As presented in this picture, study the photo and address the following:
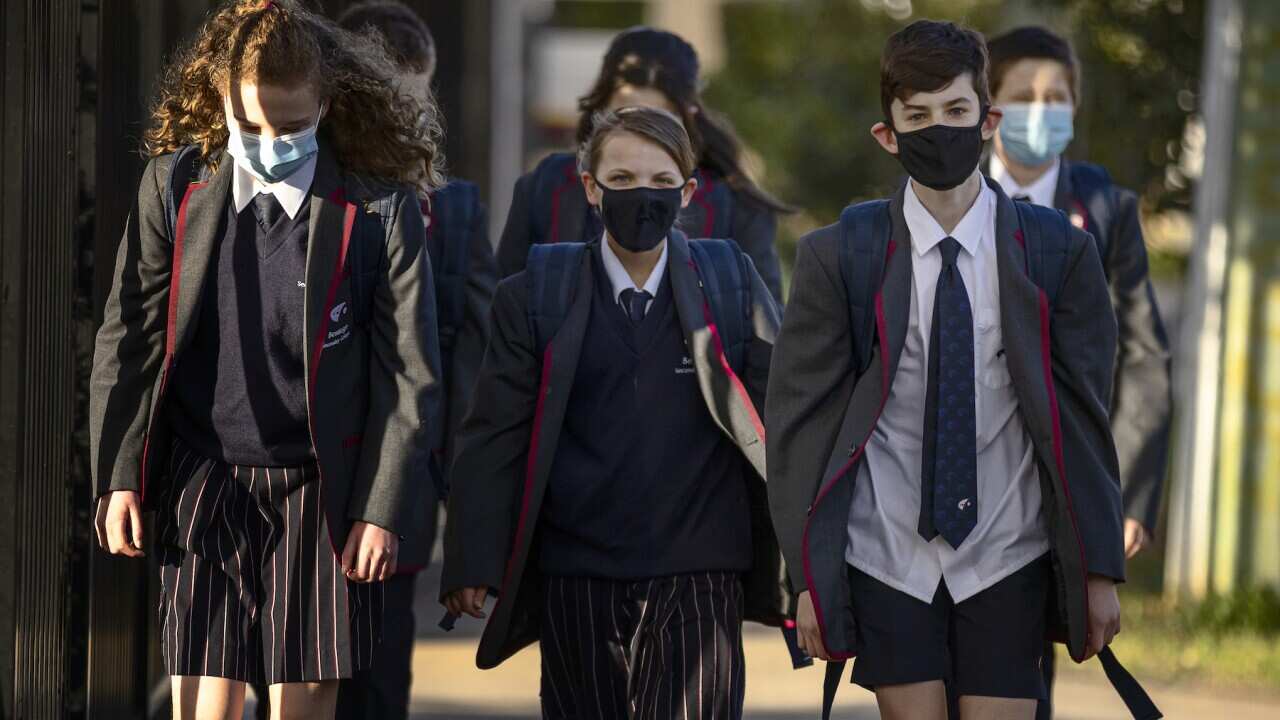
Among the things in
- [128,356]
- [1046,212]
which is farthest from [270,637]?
[1046,212]

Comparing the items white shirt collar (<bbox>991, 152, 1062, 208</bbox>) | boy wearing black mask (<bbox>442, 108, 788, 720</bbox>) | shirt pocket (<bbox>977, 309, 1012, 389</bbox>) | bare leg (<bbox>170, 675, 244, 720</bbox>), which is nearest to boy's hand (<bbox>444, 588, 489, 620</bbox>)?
boy wearing black mask (<bbox>442, 108, 788, 720</bbox>)

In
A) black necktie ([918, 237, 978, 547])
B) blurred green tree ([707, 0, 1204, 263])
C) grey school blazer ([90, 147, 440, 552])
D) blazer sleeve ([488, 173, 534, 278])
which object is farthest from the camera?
blurred green tree ([707, 0, 1204, 263])

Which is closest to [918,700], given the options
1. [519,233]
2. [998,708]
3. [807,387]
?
[998,708]

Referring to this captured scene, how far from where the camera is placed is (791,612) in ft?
16.5

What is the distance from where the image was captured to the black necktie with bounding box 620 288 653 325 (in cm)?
509

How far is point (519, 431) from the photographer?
5.01 m

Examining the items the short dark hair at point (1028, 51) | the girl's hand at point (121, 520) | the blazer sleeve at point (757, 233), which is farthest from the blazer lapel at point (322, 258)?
the short dark hair at point (1028, 51)

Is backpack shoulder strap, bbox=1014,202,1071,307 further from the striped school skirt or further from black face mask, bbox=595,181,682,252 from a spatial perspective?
the striped school skirt

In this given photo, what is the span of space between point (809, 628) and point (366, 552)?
3.18 ft

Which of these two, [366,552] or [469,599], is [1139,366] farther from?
[366,552]

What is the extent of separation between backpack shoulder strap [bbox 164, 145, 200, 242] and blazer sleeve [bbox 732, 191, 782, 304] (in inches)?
77.4

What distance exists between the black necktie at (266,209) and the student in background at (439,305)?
1119 mm

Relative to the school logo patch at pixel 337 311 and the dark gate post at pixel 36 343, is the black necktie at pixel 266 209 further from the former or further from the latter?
the dark gate post at pixel 36 343

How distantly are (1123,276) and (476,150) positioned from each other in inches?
413
